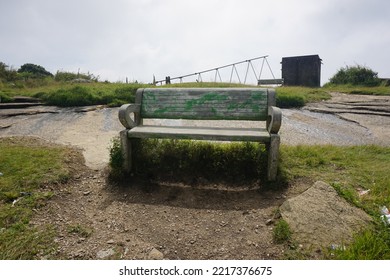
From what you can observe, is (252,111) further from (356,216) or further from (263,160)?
(356,216)

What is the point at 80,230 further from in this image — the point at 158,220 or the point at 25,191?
the point at 25,191

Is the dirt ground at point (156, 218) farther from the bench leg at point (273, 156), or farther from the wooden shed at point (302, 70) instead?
the wooden shed at point (302, 70)

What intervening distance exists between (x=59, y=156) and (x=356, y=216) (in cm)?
390

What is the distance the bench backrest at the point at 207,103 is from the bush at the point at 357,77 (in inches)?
648

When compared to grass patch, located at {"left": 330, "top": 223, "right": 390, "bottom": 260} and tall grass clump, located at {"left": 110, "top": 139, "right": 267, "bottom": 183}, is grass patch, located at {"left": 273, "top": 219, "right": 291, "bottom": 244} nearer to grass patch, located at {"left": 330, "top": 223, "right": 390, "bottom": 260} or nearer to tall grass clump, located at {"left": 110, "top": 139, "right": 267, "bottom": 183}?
grass patch, located at {"left": 330, "top": 223, "right": 390, "bottom": 260}

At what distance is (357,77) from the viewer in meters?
18.5

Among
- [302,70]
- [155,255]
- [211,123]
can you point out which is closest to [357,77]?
[302,70]

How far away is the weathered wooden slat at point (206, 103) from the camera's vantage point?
3639 millimetres

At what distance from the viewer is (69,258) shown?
2164mm

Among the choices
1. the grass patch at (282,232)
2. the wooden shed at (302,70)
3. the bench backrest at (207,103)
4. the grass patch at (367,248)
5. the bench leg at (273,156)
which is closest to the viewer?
the grass patch at (367,248)

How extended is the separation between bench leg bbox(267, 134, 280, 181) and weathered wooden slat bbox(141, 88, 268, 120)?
565mm

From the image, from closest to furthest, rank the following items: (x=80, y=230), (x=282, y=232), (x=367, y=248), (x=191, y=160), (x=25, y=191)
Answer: (x=367, y=248) < (x=282, y=232) < (x=80, y=230) < (x=25, y=191) < (x=191, y=160)

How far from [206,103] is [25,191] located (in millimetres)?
2521

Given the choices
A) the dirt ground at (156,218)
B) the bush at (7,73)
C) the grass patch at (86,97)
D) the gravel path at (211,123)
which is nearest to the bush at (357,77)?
the gravel path at (211,123)
